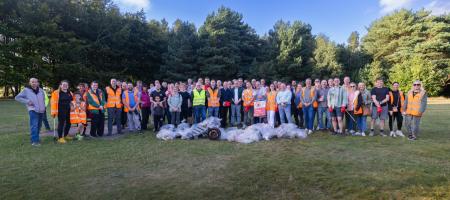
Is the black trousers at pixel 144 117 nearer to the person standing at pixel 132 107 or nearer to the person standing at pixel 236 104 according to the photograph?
the person standing at pixel 132 107

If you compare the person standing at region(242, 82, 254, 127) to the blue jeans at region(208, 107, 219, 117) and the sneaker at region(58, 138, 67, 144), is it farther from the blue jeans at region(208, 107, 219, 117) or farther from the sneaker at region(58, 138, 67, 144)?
the sneaker at region(58, 138, 67, 144)

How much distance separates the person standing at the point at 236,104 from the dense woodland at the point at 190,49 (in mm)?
21669

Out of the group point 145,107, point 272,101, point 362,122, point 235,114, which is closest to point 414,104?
point 362,122

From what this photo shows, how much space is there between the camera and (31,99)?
27.6ft

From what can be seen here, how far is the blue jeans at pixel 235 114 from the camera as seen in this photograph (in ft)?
38.4

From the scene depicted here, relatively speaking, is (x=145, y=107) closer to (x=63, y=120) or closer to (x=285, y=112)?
(x=63, y=120)

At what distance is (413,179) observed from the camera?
528 cm

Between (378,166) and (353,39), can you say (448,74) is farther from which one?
(353,39)

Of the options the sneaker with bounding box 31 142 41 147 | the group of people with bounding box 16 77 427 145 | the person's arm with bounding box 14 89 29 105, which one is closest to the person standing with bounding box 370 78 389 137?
the group of people with bounding box 16 77 427 145

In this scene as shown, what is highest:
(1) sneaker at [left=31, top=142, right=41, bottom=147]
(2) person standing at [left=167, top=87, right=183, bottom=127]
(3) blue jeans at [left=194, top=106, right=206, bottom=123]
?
(2) person standing at [left=167, top=87, right=183, bottom=127]

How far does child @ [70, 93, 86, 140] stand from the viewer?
9.36m

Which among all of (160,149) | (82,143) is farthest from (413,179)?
(82,143)

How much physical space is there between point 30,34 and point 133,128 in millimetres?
23806

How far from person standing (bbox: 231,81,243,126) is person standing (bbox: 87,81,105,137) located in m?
4.55
